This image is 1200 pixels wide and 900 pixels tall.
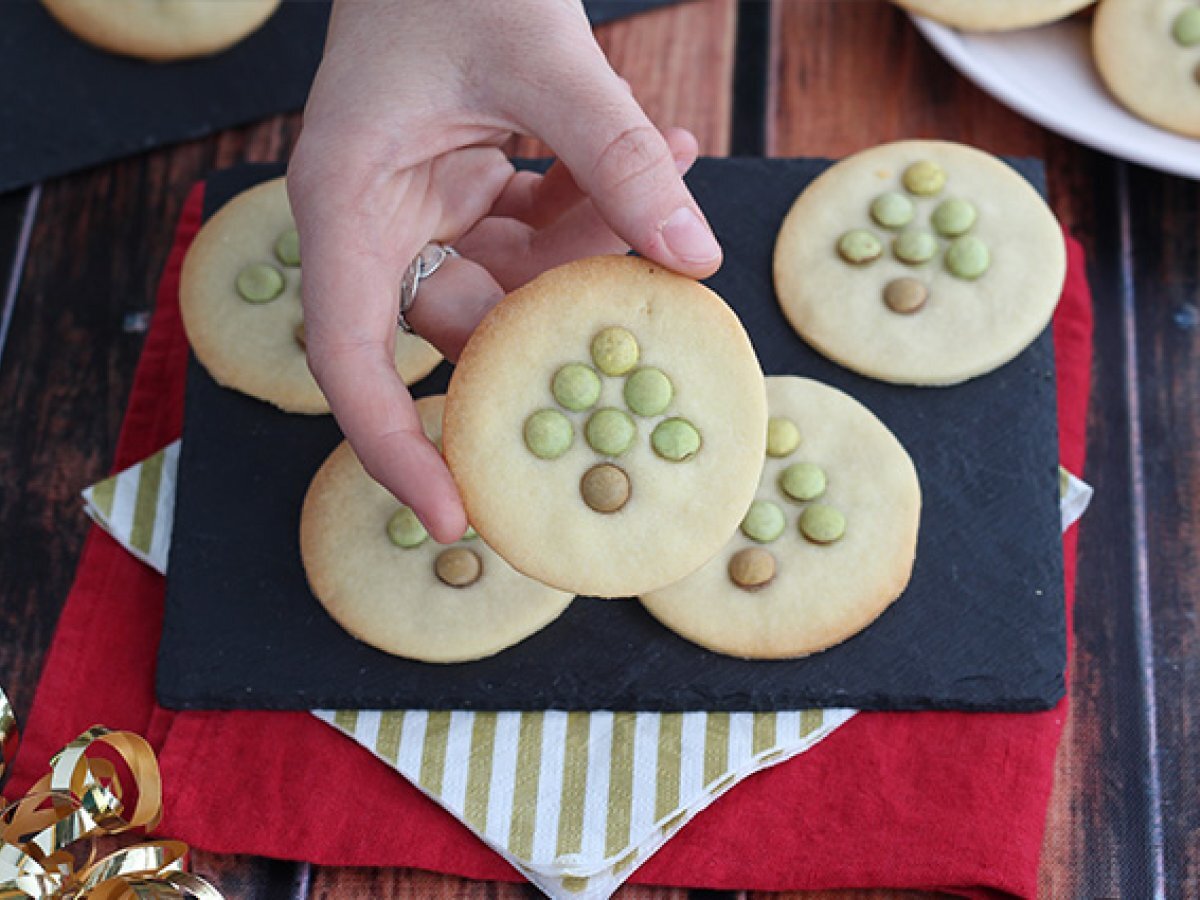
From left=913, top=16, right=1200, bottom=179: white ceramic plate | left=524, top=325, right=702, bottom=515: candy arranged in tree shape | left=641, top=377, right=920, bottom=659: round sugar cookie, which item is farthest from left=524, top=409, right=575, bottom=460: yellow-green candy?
left=913, top=16, right=1200, bottom=179: white ceramic plate

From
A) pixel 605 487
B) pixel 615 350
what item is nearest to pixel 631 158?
pixel 615 350

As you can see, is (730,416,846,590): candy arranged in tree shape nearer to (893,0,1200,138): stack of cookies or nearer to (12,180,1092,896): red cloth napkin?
(12,180,1092,896): red cloth napkin

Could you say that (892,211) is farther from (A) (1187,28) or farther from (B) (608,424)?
(B) (608,424)

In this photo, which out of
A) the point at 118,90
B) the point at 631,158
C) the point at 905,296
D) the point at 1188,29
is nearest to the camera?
the point at 631,158

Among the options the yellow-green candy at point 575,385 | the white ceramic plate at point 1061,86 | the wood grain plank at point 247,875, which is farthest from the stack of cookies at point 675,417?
the wood grain plank at point 247,875

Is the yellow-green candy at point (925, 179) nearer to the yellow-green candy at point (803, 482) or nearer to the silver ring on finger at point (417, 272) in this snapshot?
the yellow-green candy at point (803, 482)
